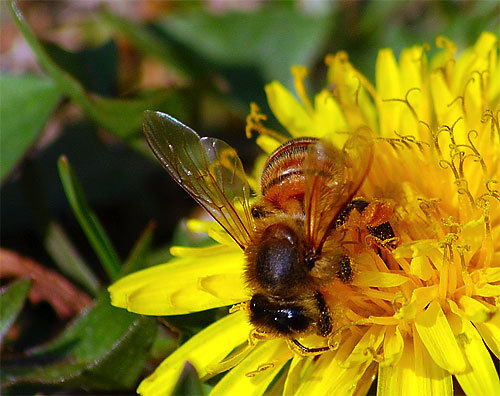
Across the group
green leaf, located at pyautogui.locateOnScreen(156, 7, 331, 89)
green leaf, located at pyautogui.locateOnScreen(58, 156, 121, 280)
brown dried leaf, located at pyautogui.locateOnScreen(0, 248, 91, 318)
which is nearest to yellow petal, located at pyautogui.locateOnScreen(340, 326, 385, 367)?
green leaf, located at pyautogui.locateOnScreen(58, 156, 121, 280)

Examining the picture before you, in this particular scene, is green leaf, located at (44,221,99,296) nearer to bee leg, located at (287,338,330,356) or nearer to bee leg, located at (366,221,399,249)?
bee leg, located at (287,338,330,356)

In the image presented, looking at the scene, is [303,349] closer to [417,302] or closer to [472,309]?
[417,302]

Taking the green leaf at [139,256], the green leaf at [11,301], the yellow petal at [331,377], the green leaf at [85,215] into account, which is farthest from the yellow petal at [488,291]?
the green leaf at [11,301]

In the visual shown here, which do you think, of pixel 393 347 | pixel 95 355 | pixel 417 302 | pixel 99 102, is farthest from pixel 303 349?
pixel 99 102

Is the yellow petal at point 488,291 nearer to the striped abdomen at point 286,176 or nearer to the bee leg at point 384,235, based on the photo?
the bee leg at point 384,235

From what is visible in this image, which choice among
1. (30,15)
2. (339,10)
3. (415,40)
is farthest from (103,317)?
(30,15)

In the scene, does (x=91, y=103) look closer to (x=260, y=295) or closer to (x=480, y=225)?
(x=260, y=295)
